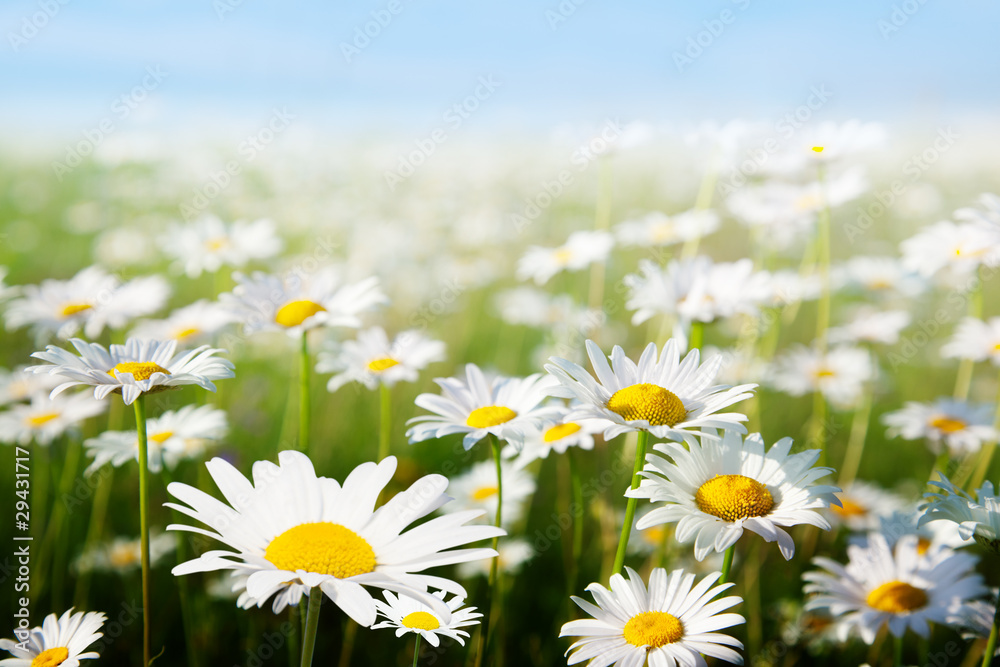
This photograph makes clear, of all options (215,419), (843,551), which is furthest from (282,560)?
(843,551)

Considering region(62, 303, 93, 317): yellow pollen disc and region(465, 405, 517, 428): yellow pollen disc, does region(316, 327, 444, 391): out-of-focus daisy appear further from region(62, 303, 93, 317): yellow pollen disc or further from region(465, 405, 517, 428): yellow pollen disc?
region(62, 303, 93, 317): yellow pollen disc

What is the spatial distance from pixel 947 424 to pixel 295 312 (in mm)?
2238

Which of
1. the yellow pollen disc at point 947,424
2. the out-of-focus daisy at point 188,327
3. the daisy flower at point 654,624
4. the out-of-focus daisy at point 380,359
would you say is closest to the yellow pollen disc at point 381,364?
the out-of-focus daisy at point 380,359

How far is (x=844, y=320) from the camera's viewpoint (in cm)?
573

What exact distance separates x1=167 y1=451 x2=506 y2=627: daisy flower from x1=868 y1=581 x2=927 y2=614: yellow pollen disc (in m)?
1.13

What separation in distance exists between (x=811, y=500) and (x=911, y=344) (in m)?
3.88

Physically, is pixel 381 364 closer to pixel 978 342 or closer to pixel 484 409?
pixel 484 409

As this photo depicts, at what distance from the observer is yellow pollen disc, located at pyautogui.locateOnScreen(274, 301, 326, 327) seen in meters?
1.90

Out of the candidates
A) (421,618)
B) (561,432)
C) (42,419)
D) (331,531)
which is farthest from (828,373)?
(42,419)

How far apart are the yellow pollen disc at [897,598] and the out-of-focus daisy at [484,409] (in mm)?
929

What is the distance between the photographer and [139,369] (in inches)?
57.4

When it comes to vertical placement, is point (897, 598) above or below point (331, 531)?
below

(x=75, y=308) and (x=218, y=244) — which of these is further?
(x=218, y=244)

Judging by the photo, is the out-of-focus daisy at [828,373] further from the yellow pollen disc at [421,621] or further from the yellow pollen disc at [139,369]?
the yellow pollen disc at [139,369]
